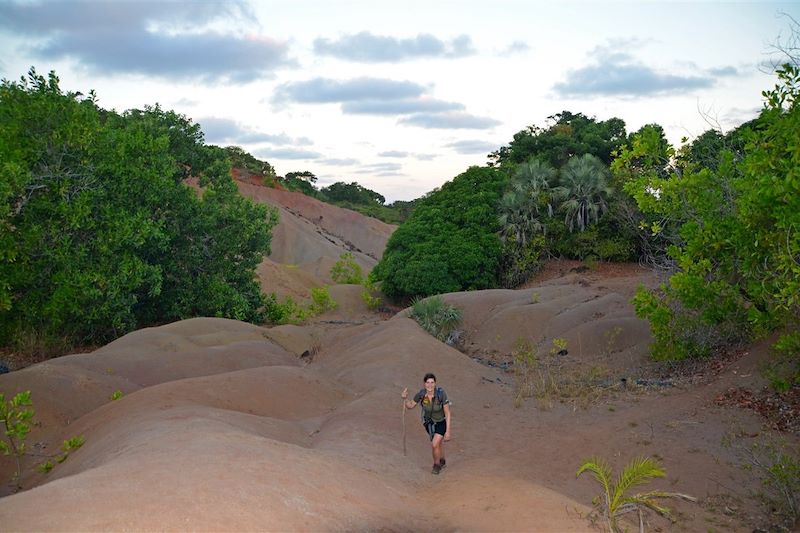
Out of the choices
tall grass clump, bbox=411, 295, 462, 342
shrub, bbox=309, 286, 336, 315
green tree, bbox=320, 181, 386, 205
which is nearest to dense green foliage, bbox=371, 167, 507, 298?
shrub, bbox=309, 286, 336, 315

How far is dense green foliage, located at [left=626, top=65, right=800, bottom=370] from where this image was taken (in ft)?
32.6

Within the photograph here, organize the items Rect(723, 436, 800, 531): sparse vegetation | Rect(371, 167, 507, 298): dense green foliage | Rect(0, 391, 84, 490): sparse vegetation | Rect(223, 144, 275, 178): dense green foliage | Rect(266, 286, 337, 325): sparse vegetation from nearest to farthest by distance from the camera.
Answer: Rect(723, 436, 800, 531): sparse vegetation → Rect(0, 391, 84, 490): sparse vegetation → Rect(266, 286, 337, 325): sparse vegetation → Rect(371, 167, 507, 298): dense green foliage → Rect(223, 144, 275, 178): dense green foliage

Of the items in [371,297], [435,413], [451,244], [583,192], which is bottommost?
[371,297]

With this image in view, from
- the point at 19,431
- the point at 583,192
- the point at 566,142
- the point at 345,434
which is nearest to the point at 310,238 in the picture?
the point at 566,142

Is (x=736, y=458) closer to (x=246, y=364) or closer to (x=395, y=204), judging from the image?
(x=246, y=364)

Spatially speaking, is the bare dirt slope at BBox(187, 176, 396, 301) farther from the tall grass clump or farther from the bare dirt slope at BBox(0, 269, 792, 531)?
the bare dirt slope at BBox(0, 269, 792, 531)

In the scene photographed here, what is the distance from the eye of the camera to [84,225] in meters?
21.0

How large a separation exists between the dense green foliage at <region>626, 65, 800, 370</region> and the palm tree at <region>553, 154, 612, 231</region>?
15357 millimetres

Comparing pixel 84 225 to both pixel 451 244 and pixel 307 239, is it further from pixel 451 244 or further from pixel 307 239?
pixel 307 239

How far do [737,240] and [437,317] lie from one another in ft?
45.9

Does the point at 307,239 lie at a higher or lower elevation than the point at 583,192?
lower

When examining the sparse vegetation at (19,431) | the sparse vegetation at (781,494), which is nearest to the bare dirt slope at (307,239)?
the sparse vegetation at (19,431)

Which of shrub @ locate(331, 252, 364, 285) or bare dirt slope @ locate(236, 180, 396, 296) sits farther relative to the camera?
bare dirt slope @ locate(236, 180, 396, 296)

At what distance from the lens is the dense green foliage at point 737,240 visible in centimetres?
994
